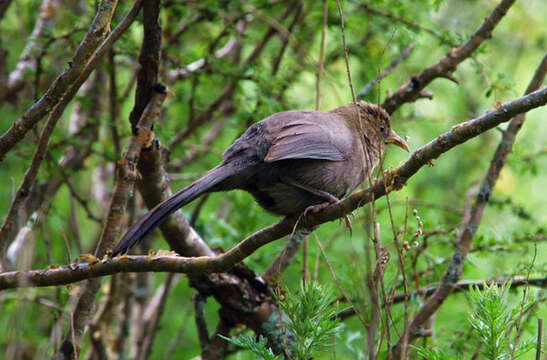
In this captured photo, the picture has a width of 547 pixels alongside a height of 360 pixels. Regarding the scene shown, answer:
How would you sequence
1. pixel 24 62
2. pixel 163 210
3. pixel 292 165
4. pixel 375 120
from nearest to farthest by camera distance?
pixel 163 210
pixel 292 165
pixel 375 120
pixel 24 62

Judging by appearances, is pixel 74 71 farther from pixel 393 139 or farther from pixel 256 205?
pixel 393 139

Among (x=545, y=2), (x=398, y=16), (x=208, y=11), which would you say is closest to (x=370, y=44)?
(x=398, y=16)

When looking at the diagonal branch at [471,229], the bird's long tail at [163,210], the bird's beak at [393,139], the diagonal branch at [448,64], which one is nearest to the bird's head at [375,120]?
the bird's beak at [393,139]

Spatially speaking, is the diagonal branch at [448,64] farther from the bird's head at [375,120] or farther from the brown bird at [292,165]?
the brown bird at [292,165]

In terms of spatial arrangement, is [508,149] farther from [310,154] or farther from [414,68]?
[414,68]

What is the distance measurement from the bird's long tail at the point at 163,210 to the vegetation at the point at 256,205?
0.20 m

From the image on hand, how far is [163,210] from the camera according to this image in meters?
3.21

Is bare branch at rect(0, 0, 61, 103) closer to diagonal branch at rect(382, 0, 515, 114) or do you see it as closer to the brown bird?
the brown bird

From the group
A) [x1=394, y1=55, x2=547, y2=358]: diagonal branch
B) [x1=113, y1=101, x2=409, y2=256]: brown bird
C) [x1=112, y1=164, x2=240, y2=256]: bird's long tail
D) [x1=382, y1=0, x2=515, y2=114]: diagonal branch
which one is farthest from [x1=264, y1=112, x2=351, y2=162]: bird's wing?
[x1=394, y1=55, x2=547, y2=358]: diagonal branch

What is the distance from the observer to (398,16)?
4.88 metres

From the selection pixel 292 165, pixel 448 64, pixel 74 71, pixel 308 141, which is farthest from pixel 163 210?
pixel 448 64

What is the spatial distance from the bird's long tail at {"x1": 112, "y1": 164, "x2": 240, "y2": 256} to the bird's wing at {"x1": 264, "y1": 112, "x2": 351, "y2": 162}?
36 centimetres

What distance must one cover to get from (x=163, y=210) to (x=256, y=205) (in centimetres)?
199

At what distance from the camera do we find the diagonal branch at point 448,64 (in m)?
4.14
